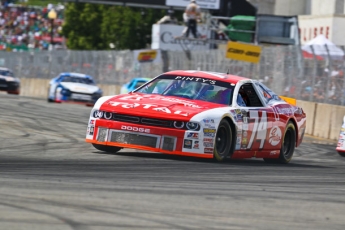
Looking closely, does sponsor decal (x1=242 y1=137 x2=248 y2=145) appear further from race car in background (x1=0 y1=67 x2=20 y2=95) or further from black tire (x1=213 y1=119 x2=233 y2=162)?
race car in background (x1=0 y1=67 x2=20 y2=95)

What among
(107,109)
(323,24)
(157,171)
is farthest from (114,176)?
(323,24)

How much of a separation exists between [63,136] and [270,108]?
3.72 meters

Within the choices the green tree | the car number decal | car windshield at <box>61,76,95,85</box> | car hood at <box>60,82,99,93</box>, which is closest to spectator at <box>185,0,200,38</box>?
car windshield at <box>61,76,95,85</box>

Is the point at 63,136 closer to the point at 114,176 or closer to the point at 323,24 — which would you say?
the point at 114,176

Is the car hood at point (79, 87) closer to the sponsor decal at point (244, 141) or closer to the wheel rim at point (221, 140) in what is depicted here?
the sponsor decal at point (244, 141)

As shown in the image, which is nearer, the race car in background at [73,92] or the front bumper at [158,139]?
the front bumper at [158,139]

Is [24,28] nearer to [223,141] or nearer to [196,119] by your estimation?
[223,141]

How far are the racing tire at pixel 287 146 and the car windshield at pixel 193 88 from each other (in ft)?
4.87

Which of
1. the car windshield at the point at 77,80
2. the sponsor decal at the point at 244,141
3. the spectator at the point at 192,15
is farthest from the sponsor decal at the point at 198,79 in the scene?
the spectator at the point at 192,15

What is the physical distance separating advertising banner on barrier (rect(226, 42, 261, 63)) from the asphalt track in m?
16.3

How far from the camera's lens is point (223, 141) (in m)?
11.9

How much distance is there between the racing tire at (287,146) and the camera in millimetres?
13516

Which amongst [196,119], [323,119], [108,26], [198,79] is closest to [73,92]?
[323,119]

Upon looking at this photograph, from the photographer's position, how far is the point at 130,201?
711cm
